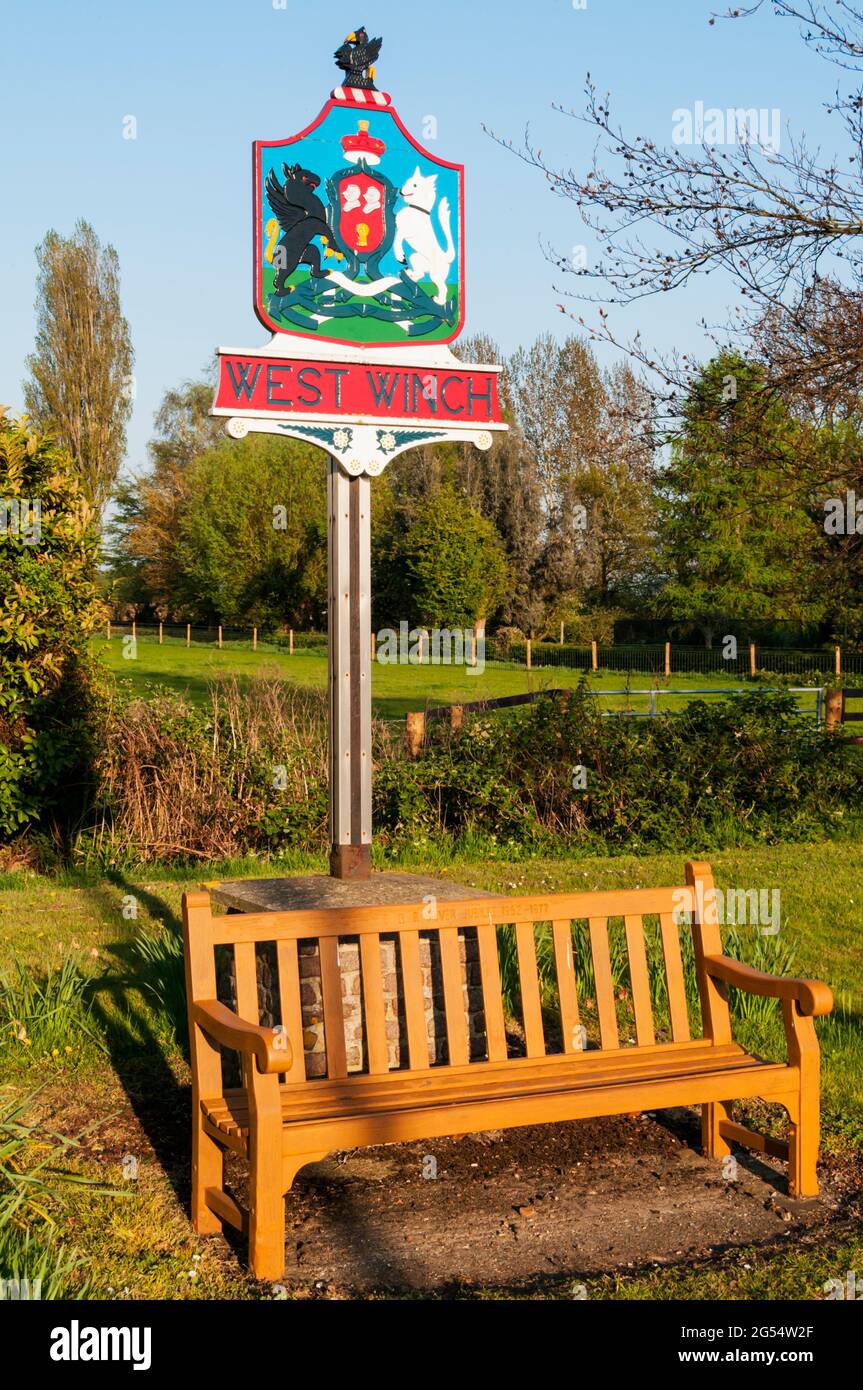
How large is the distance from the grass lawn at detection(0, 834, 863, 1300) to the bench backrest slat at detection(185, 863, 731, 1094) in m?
0.47

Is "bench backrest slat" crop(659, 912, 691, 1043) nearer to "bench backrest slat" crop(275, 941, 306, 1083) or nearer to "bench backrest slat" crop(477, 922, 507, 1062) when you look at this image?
"bench backrest slat" crop(477, 922, 507, 1062)

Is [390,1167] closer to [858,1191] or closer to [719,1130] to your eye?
[719,1130]

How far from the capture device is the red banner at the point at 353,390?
16.6 ft

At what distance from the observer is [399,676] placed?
35531mm

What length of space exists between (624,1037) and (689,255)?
15.9 ft

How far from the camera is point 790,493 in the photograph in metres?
9.42

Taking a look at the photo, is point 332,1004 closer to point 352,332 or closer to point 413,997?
point 413,997

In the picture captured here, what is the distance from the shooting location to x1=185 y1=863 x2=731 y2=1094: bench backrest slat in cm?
390

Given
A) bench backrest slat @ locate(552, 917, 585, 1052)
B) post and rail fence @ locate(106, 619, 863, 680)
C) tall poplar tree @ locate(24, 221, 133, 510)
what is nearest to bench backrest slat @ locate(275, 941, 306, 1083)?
bench backrest slat @ locate(552, 917, 585, 1052)

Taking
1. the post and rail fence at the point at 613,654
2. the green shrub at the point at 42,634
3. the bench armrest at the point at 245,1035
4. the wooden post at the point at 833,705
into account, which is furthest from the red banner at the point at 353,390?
the post and rail fence at the point at 613,654

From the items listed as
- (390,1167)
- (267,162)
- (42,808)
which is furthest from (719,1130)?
(42,808)

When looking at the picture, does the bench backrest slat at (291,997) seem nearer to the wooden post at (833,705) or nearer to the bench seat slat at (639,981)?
the bench seat slat at (639,981)

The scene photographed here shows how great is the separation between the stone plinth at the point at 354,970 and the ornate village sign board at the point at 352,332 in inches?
12.6

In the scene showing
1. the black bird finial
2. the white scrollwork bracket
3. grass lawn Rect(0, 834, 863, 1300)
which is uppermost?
the black bird finial
